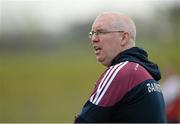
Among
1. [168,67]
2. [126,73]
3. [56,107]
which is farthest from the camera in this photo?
[56,107]

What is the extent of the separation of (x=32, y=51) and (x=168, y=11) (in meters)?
6.47

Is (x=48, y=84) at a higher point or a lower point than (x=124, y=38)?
higher

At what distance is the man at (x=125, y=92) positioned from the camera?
4.88m

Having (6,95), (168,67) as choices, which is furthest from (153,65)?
(6,95)

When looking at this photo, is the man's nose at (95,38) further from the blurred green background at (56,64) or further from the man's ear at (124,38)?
the blurred green background at (56,64)

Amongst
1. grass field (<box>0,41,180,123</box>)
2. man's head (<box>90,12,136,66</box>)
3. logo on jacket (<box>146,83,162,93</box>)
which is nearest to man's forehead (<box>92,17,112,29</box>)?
man's head (<box>90,12,136,66</box>)

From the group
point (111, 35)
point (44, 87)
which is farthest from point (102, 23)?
point (44, 87)

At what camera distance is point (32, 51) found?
28.7 metres

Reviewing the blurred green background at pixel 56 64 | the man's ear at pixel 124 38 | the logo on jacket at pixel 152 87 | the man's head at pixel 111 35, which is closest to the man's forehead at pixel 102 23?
the man's head at pixel 111 35

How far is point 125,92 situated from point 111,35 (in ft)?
1.87

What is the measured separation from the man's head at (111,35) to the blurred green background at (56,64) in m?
12.2

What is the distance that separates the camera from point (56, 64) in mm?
26859

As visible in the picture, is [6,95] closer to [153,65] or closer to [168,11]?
[168,11]

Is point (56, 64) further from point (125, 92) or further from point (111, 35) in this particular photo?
point (125, 92)
